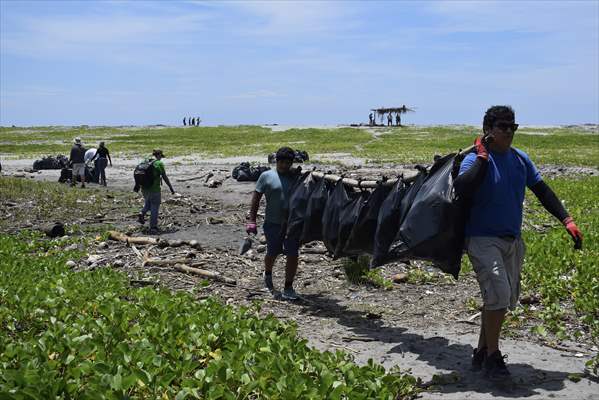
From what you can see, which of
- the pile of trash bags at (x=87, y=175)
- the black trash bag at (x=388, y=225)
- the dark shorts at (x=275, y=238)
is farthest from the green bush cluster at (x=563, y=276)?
the pile of trash bags at (x=87, y=175)

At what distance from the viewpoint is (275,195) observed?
810 centimetres

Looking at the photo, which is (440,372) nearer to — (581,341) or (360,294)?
(581,341)

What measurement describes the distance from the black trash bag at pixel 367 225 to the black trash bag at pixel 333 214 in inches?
11.0

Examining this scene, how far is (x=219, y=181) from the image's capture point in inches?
878

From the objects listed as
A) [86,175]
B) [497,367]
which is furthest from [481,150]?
[86,175]

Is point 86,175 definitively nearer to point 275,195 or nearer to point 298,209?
point 275,195

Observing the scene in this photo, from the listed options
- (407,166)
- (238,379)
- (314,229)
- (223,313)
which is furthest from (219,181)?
(238,379)

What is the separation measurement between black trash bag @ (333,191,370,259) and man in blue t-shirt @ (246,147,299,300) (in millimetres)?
668

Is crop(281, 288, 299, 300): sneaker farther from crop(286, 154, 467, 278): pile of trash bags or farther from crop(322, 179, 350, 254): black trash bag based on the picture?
crop(322, 179, 350, 254): black trash bag

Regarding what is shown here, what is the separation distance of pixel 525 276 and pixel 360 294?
7.42 ft

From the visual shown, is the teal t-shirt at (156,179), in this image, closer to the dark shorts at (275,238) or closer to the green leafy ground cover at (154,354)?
the dark shorts at (275,238)

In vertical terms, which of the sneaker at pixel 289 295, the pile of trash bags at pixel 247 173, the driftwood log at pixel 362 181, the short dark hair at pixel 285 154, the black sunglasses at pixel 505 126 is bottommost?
the sneaker at pixel 289 295

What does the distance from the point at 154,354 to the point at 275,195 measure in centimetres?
351

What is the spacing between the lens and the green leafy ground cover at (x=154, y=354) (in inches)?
173
